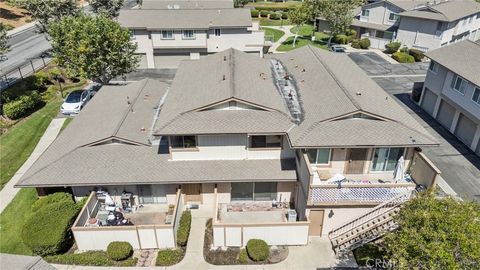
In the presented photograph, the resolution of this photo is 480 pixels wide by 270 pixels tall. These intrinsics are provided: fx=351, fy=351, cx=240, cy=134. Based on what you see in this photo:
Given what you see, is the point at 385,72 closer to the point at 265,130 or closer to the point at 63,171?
the point at 265,130

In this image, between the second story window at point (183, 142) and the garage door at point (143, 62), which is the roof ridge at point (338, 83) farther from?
the garage door at point (143, 62)

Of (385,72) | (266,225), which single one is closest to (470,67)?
(385,72)

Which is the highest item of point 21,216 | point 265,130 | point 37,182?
point 265,130

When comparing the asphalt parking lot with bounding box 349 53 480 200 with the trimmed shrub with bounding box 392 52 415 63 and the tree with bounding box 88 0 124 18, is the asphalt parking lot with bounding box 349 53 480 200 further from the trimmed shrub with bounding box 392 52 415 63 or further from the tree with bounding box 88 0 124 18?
the tree with bounding box 88 0 124 18

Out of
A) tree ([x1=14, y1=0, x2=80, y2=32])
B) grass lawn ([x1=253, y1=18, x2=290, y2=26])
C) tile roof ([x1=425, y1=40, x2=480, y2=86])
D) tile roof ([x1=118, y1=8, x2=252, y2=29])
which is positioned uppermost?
tree ([x1=14, y1=0, x2=80, y2=32])

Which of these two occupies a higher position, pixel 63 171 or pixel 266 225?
pixel 63 171

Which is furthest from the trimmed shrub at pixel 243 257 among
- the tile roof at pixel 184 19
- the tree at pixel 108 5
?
the tree at pixel 108 5

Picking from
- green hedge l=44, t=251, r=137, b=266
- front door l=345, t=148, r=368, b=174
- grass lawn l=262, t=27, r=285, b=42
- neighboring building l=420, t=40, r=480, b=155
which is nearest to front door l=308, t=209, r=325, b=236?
front door l=345, t=148, r=368, b=174
